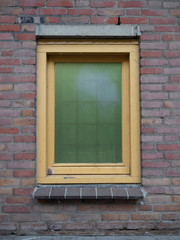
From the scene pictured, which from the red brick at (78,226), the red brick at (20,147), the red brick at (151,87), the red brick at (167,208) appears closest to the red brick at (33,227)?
the red brick at (78,226)

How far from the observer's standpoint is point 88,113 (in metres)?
2.69

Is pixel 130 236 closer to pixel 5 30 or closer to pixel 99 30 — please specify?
pixel 99 30

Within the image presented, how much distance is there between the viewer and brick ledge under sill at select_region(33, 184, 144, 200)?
2414 millimetres

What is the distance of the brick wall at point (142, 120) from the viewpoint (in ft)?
8.20

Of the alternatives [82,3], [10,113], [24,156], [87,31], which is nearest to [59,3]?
[82,3]

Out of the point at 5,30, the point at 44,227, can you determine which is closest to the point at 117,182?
the point at 44,227

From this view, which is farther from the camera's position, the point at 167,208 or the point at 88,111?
the point at 88,111

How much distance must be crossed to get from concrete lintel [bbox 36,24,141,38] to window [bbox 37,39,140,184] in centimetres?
8

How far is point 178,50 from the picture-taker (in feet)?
8.39

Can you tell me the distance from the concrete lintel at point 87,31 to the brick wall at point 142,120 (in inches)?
2.4

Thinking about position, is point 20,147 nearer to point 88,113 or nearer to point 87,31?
point 88,113

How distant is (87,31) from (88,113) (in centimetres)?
91

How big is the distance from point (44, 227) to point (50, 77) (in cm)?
166

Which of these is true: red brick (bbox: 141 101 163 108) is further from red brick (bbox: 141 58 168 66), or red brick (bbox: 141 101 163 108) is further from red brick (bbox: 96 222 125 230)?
red brick (bbox: 96 222 125 230)
